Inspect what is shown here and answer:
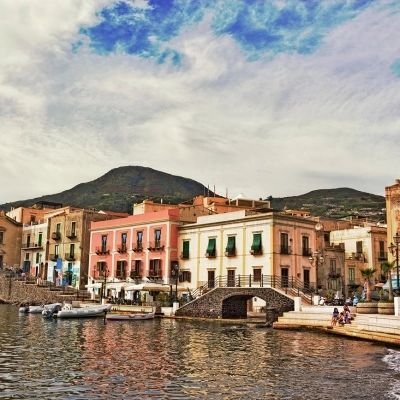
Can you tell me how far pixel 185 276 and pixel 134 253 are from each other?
764 cm

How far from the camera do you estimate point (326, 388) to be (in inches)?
658

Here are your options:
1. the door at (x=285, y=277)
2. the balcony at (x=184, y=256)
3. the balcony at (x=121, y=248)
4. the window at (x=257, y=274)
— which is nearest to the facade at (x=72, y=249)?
the balcony at (x=121, y=248)

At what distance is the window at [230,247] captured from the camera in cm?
5051

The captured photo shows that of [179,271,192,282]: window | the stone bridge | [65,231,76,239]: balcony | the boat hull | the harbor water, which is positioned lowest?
the harbor water

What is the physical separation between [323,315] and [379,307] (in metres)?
5.01

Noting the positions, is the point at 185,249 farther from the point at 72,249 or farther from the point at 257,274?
the point at 72,249

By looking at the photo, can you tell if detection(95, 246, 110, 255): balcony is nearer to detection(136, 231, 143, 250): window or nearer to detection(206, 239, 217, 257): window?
detection(136, 231, 143, 250): window

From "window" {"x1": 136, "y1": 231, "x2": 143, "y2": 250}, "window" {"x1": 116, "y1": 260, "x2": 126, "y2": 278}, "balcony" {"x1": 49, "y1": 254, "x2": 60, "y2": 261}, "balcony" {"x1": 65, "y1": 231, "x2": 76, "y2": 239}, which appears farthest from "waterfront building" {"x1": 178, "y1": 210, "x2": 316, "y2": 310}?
"balcony" {"x1": 49, "y1": 254, "x2": 60, "y2": 261}

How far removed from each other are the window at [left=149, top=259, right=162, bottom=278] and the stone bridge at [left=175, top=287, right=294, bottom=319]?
1027 cm

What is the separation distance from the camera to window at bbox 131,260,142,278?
2296 inches

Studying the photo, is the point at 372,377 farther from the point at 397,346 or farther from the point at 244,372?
the point at 397,346

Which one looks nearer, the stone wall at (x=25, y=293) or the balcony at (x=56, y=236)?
the stone wall at (x=25, y=293)

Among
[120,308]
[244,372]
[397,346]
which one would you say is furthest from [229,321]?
[244,372]

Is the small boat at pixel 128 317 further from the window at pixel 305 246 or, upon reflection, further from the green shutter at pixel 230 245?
the window at pixel 305 246
